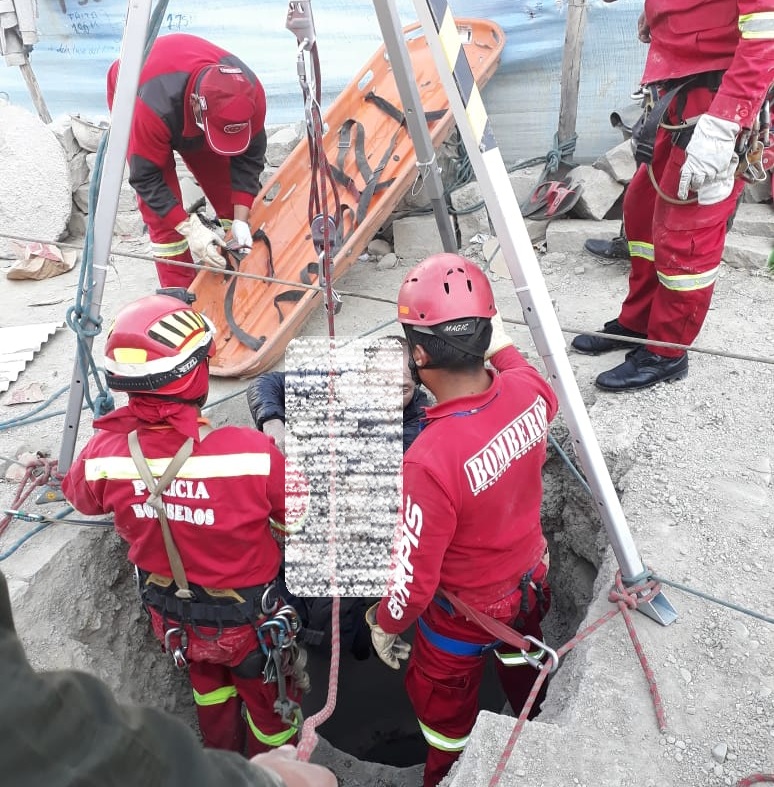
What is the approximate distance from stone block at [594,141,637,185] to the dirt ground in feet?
3.86

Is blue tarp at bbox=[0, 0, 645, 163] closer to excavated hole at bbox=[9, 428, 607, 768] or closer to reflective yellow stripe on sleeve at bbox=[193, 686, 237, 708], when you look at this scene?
excavated hole at bbox=[9, 428, 607, 768]

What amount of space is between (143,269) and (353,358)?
131 inches

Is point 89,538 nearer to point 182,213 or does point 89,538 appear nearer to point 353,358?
point 353,358

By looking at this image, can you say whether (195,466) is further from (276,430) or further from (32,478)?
(32,478)

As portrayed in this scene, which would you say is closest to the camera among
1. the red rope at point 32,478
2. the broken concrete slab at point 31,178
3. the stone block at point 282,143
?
the red rope at point 32,478

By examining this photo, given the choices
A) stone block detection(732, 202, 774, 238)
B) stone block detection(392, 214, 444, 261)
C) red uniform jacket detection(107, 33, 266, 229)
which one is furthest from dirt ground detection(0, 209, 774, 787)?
stone block detection(392, 214, 444, 261)

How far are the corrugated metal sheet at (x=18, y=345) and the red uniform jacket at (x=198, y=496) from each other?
247 centimetres

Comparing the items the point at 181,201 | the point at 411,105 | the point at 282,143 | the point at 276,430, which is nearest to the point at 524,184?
the point at 282,143

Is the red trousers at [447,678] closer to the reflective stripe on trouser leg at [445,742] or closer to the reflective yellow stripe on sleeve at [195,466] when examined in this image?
the reflective stripe on trouser leg at [445,742]

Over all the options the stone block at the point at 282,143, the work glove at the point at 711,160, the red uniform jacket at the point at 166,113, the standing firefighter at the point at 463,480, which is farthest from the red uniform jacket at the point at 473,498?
the stone block at the point at 282,143

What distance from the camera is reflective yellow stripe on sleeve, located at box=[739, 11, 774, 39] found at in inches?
94.7

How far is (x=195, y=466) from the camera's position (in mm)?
1990

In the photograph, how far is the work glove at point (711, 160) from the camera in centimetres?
259

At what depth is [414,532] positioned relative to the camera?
1856mm
